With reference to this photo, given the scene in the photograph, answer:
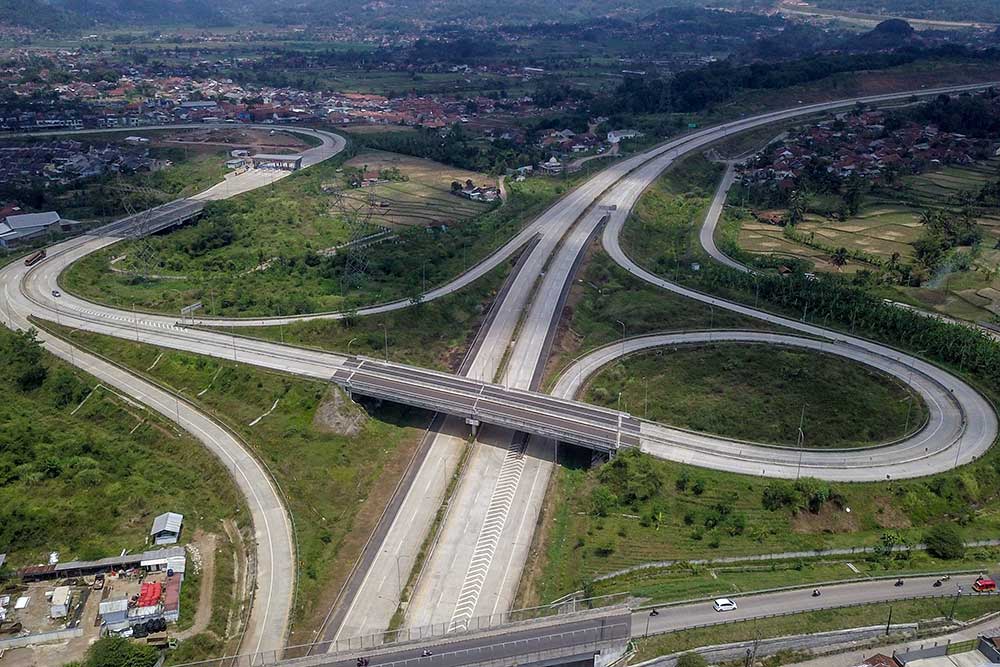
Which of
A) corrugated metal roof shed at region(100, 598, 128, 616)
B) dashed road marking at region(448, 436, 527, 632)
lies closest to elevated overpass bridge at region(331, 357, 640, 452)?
dashed road marking at region(448, 436, 527, 632)

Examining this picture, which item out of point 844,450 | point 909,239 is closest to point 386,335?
point 844,450

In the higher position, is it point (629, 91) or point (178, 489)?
point (629, 91)

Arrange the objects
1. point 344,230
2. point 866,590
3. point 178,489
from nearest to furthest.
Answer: point 866,590, point 178,489, point 344,230

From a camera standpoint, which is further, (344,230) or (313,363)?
(344,230)

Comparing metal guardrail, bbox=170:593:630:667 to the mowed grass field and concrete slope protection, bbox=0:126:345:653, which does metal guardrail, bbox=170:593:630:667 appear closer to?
concrete slope protection, bbox=0:126:345:653

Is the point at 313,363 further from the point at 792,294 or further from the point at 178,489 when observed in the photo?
the point at 792,294

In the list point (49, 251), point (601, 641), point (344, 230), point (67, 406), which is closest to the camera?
point (601, 641)

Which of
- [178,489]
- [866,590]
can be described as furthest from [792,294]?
[178,489]
